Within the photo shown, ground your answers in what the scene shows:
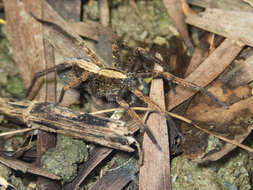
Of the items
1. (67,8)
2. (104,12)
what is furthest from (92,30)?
(67,8)

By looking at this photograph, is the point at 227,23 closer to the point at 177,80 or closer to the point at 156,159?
the point at 177,80

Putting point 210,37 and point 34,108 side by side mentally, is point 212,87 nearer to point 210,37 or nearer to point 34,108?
point 210,37

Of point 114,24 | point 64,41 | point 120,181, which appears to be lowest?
point 120,181

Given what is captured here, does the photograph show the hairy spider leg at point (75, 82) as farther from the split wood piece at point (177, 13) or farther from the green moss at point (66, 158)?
the split wood piece at point (177, 13)

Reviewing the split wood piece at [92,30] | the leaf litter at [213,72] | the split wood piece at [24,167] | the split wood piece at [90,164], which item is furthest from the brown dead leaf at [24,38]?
the split wood piece at [90,164]

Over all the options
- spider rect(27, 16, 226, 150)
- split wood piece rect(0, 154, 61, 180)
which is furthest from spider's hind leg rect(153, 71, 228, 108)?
split wood piece rect(0, 154, 61, 180)

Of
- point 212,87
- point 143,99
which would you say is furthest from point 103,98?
point 212,87
